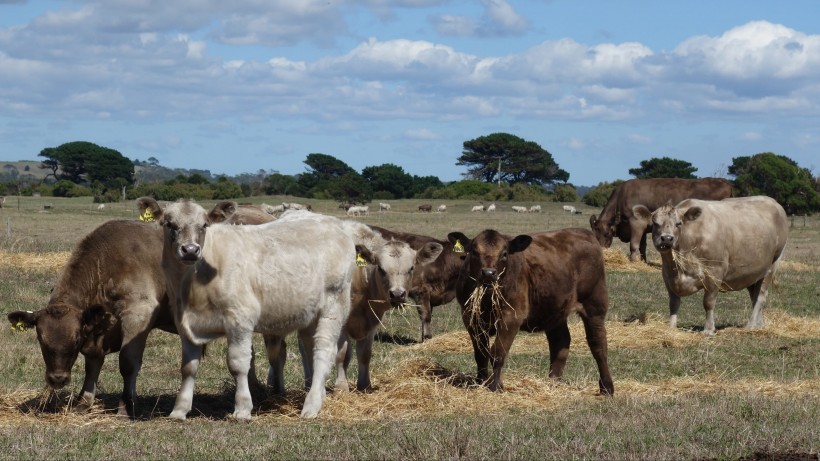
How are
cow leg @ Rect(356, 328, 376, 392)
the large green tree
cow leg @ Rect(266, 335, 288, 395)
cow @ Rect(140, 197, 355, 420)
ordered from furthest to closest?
the large green tree, cow leg @ Rect(356, 328, 376, 392), cow leg @ Rect(266, 335, 288, 395), cow @ Rect(140, 197, 355, 420)

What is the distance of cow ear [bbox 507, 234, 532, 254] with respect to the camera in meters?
11.2

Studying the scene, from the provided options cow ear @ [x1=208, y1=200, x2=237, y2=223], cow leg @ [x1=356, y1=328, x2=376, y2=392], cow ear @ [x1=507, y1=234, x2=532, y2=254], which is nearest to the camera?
cow ear @ [x1=208, y1=200, x2=237, y2=223]

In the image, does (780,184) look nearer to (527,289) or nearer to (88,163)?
(527,289)

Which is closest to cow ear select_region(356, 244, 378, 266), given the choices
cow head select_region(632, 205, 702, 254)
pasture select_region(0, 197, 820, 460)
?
→ pasture select_region(0, 197, 820, 460)

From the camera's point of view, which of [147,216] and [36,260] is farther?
[36,260]

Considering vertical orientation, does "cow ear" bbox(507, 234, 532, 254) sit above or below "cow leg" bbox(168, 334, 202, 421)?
above

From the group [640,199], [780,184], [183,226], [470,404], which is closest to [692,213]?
[470,404]

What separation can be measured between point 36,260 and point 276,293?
615 inches

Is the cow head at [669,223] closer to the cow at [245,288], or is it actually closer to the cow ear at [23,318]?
the cow at [245,288]

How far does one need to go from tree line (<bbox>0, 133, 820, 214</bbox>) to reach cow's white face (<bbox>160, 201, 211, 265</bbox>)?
203ft

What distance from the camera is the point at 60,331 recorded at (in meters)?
9.99

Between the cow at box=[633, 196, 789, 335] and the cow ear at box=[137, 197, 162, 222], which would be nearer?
the cow ear at box=[137, 197, 162, 222]

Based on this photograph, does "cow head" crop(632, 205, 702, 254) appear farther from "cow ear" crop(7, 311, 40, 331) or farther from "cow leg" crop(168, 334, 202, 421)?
"cow ear" crop(7, 311, 40, 331)

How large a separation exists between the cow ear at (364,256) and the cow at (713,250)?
23.1 feet
